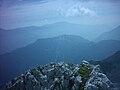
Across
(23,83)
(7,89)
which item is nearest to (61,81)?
(23,83)

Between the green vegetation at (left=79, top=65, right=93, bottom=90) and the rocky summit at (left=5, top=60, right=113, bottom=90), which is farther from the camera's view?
the green vegetation at (left=79, top=65, right=93, bottom=90)

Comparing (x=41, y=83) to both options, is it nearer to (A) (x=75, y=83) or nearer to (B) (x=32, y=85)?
(B) (x=32, y=85)

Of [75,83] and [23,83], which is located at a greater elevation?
[75,83]

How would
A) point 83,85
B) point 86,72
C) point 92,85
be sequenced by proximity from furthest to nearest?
point 86,72 → point 83,85 → point 92,85

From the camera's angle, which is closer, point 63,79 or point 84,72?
point 84,72

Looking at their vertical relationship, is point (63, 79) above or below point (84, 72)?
below

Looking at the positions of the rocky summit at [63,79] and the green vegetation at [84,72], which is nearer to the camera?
the rocky summit at [63,79]

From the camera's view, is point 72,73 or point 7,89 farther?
point 7,89

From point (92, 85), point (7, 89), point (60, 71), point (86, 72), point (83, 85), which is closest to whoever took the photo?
point (92, 85)
